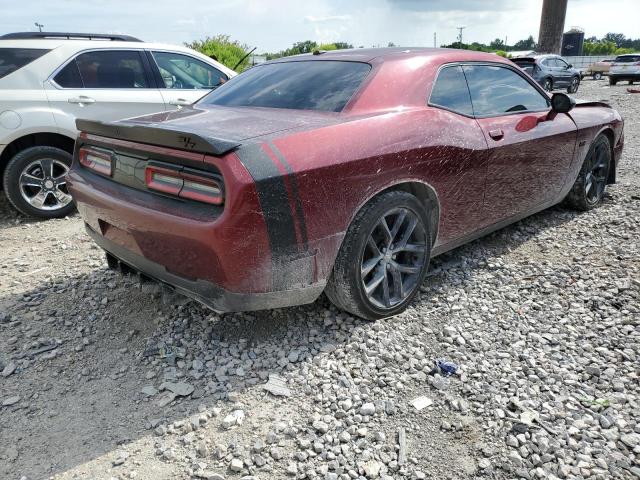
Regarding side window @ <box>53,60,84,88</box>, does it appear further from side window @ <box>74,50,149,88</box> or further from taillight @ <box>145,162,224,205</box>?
taillight @ <box>145,162,224,205</box>

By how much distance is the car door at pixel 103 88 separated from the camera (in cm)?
524

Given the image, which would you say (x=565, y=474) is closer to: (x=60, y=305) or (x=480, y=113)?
(x=480, y=113)

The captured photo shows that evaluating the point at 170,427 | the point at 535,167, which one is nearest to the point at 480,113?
the point at 535,167

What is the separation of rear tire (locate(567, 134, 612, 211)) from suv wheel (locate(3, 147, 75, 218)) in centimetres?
495

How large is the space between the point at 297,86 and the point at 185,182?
1196 millimetres

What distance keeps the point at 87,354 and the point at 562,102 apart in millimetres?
3787

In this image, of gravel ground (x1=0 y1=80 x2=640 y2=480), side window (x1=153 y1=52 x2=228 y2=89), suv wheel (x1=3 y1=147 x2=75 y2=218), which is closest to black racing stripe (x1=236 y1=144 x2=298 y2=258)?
gravel ground (x1=0 y1=80 x2=640 y2=480)

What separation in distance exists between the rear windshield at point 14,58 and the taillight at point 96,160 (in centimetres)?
260

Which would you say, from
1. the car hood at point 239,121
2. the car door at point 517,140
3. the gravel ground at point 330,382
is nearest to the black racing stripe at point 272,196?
the car hood at point 239,121

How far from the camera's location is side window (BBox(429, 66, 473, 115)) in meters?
3.30

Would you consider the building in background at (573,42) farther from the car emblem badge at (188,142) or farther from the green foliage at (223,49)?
the car emblem badge at (188,142)

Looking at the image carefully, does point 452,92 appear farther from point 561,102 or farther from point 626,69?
point 626,69

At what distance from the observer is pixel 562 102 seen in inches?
160

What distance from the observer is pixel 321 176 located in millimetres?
2484
